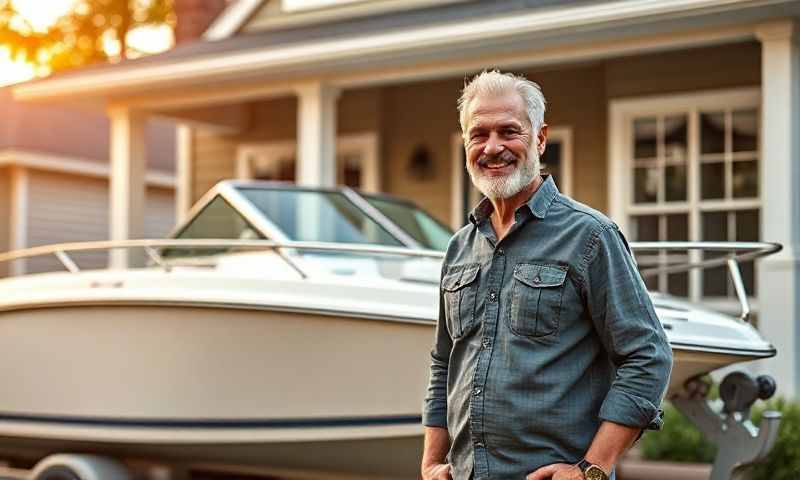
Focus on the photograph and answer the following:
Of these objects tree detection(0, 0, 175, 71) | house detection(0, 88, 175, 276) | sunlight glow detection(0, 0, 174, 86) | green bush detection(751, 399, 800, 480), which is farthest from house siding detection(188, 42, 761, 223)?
tree detection(0, 0, 175, 71)

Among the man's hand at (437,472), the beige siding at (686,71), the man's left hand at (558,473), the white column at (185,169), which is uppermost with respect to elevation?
the beige siding at (686,71)

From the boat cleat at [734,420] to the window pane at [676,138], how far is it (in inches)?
178

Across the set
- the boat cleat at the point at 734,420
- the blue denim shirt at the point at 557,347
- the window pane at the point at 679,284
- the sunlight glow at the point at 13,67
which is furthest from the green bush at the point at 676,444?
the sunlight glow at the point at 13,67

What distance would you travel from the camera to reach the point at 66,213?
1634 centimetres

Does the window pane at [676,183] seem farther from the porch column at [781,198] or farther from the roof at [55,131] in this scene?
the roof at [55,131]

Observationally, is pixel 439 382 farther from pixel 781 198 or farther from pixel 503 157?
pixel 781 198

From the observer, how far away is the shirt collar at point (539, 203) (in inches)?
99.4

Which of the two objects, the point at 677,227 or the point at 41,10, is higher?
the point at 41,10

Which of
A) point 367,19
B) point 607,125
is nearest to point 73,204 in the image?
point 367,19

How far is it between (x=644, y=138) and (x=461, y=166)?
2038 mm

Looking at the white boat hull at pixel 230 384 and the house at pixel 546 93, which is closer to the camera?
the white boat hull at pixel 230 384

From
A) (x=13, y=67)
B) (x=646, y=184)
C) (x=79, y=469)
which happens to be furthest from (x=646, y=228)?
(x=13, y=67)

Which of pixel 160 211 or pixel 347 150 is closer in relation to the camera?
pixel 347 150

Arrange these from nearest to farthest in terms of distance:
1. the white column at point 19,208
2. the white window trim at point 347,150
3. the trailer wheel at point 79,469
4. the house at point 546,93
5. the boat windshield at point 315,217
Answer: the trailer wheel at point 79,469, the boat windshield at point 315,217, the house at point 546,93, the white window trim at point 347,150, the white column at point 19,208
